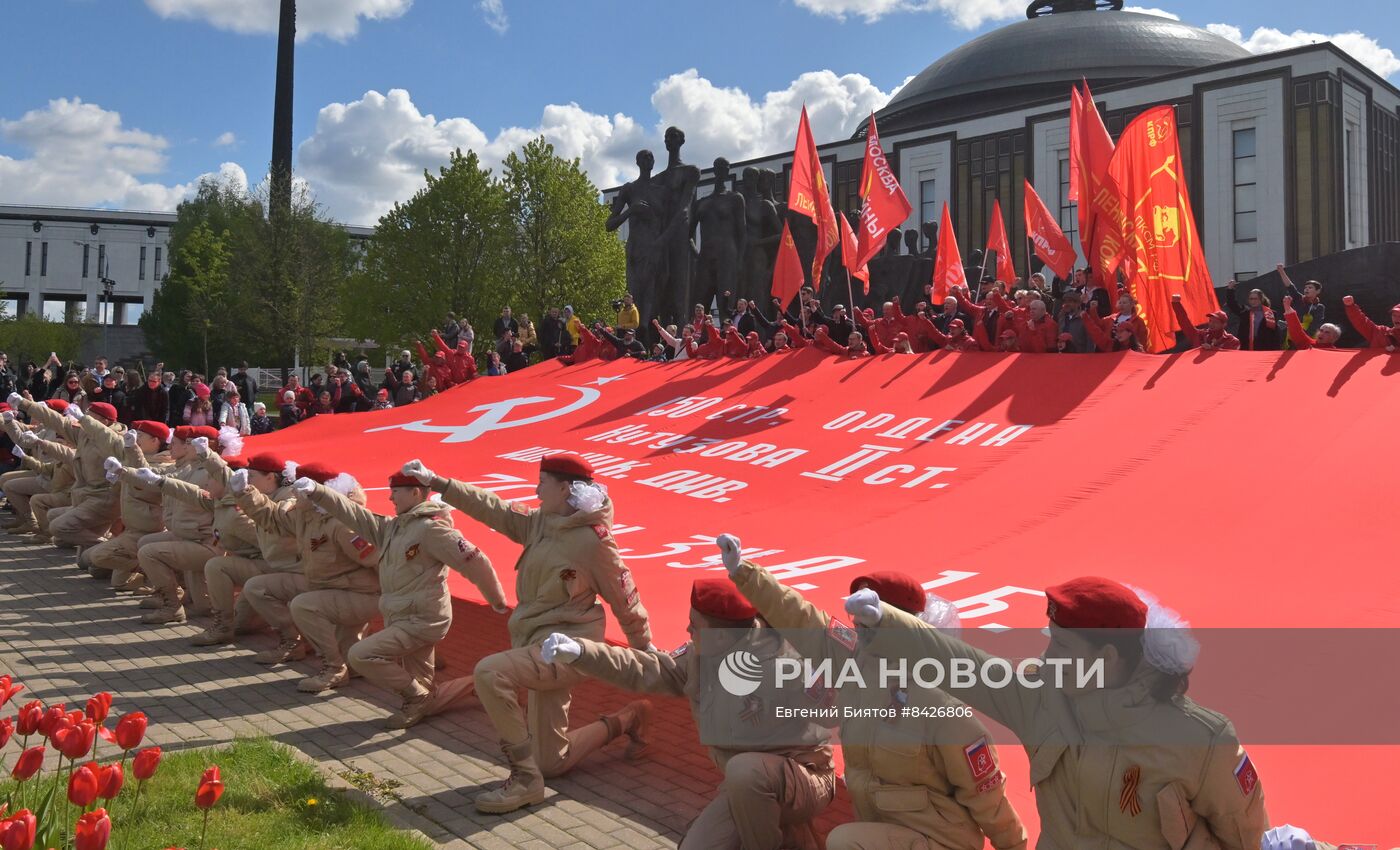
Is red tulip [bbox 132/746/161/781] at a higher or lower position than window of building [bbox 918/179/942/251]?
lower

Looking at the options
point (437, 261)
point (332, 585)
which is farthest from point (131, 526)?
point (437, 261)

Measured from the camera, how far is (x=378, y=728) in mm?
6289

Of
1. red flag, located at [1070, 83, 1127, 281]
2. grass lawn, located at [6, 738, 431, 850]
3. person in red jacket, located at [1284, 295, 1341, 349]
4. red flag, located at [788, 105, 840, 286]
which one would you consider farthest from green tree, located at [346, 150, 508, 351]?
grass lawn, located at [6, 738, 431, 850]

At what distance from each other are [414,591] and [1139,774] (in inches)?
173

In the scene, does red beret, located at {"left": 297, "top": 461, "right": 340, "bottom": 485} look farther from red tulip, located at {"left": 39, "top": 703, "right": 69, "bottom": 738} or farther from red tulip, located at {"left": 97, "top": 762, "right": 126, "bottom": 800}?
red tulip, located at {"left": 97, "top": 762, "right": 126, "bottom": 800}

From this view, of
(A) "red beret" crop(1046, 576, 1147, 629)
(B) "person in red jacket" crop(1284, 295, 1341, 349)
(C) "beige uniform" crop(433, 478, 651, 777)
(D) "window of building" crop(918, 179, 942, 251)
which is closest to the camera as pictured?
(A) "red beret" crop(1046, 576, 1147, 629)

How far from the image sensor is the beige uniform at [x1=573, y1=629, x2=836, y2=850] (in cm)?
407

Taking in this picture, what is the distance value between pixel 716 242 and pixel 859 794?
742 inches

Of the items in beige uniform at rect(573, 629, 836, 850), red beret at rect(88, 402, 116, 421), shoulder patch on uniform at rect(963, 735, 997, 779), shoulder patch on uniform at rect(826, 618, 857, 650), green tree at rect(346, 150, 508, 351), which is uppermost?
green tree at rect(346, 150, 508, 351)

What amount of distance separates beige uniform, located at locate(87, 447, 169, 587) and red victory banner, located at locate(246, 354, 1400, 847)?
1977mm

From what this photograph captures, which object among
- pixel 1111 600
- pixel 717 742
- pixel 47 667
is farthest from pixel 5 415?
pixel 1111 600

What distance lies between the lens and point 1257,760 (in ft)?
13.8

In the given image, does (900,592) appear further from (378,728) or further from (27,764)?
(378,728)

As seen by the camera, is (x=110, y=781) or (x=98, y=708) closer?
(x=110, y=781)
